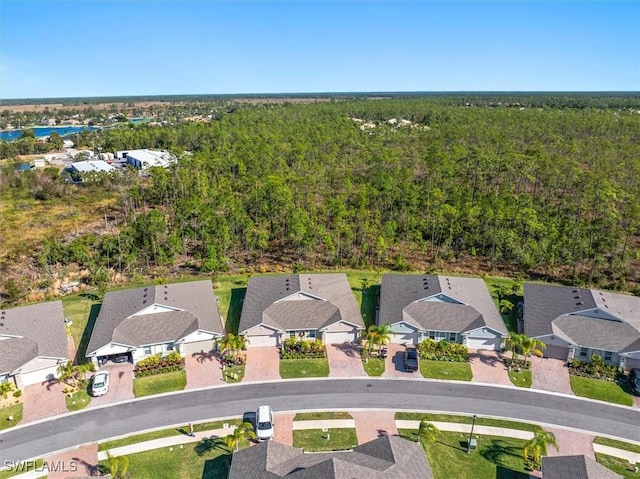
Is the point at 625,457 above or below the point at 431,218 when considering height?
below

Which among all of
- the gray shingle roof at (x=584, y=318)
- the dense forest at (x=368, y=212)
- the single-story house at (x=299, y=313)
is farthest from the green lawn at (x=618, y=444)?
the dense forest at (x=368, y=212)

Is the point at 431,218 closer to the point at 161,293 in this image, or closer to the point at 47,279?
the point at 161,293

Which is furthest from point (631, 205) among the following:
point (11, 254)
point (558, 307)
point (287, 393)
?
point (11, 254)

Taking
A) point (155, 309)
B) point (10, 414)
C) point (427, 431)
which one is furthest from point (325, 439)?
point (10, 414)

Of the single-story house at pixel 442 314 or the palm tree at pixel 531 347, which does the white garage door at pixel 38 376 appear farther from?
the palm tree at pixel 531 347

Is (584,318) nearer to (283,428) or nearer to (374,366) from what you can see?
(374,366)

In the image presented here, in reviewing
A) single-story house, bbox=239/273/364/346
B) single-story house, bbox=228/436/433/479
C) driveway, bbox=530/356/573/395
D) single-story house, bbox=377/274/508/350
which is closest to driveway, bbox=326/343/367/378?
single-story house, bbox=239/273/364/346
